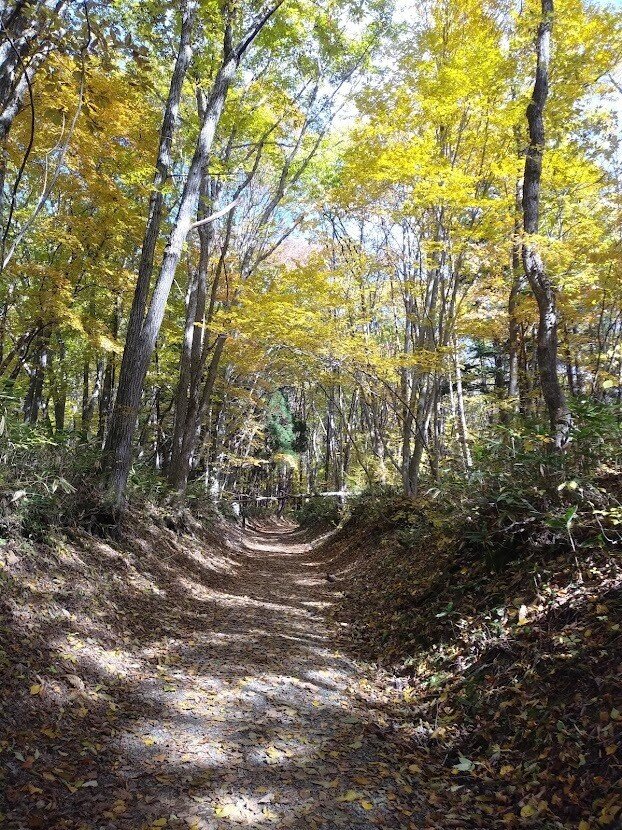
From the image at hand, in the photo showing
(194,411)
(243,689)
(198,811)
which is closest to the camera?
(198,811)

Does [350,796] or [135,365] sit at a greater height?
[135,365]

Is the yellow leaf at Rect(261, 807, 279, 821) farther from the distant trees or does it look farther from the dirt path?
the distant trees

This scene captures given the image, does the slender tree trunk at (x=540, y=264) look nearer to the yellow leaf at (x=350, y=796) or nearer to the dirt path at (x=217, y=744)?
the dirt path at (x=217, y=744)

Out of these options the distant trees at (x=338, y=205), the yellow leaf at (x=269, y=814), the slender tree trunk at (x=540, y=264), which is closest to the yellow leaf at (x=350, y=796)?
the yellow leaf at (x=269, y=814)

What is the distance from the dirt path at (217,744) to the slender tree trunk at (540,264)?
367 centimetres

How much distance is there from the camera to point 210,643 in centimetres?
547

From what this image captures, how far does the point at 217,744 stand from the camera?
11.2 feet

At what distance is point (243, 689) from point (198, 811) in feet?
5.24

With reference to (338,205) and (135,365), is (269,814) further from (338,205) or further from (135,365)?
(338,205)

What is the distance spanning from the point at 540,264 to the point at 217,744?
6082mm

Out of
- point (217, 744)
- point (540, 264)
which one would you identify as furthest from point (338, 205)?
point (217, 744)

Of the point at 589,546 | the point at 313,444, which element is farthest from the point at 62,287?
the point at 313,444

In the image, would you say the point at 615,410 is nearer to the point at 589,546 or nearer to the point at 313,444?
the point at 589,546

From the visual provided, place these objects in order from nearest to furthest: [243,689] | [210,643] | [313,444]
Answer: [243,689], [210,643], [313,444]
